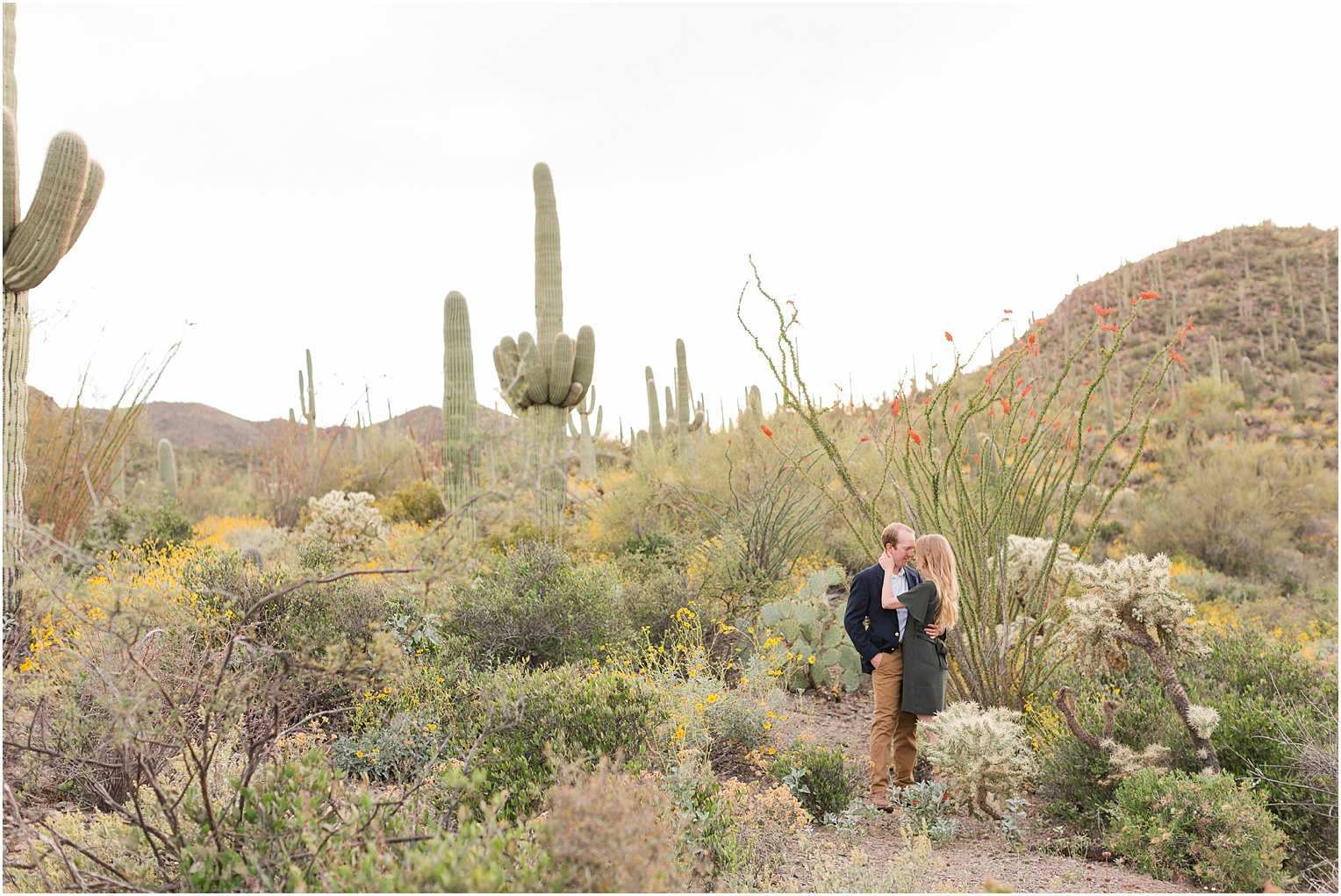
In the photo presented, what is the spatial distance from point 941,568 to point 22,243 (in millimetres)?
6625

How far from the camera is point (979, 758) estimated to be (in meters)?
4.25

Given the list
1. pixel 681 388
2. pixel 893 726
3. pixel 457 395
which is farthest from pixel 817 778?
pixel 681 388

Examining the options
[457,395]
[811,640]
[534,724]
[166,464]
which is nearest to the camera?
[534,724]

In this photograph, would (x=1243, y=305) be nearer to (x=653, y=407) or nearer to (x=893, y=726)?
(x=653, y=407)

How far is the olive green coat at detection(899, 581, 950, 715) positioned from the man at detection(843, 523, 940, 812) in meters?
0.06

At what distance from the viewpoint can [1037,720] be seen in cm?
546

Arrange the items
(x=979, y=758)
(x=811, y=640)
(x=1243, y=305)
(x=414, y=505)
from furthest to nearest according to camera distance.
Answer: (x=1243, y=305) < (x=414, y=505) < (x=811, y=640) < (x=979, y=758)

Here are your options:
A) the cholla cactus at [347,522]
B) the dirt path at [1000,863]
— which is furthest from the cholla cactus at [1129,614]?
the cholla cactus at [347,522]

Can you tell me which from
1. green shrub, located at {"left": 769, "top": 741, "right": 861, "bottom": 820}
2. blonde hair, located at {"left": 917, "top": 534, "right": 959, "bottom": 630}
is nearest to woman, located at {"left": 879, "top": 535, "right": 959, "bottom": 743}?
blonde hair, located at {"left": 917, "top": 534, "right": 959, "bottom": 630}

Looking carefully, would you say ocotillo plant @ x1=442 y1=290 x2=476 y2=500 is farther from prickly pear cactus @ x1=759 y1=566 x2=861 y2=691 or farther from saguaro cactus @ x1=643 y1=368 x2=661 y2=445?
saguaro cactus @ x1=643 y1=368 x2=661 y2=445

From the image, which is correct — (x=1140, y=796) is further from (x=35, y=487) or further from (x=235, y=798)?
(x=35, y=487)

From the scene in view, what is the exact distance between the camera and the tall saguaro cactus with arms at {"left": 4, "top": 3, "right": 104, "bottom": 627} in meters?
5.64

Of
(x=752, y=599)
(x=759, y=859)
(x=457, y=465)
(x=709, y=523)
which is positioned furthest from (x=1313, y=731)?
(x=457, y=465)

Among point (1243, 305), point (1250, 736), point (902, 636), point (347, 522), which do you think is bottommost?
point (1250, 736)
